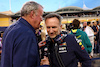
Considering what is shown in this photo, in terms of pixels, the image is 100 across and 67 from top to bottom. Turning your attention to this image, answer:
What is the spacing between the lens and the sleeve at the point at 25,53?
90 centimetres

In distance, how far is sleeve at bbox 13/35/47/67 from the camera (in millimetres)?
898

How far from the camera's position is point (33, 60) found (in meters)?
0.94

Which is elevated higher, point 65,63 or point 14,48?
point 14,48

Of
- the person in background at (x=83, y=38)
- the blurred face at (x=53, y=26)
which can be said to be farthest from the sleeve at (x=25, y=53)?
the person in background at (x=83, y=38)

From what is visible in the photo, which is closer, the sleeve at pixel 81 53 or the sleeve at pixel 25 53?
the sleeve at pixel 25 53

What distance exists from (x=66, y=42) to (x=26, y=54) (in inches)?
25.7

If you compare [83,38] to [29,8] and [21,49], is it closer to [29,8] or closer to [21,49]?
[29,8]

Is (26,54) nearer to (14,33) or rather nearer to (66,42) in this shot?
(14,33)

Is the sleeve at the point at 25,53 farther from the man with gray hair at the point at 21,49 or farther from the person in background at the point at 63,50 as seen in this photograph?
the person in background at the point at 63,50

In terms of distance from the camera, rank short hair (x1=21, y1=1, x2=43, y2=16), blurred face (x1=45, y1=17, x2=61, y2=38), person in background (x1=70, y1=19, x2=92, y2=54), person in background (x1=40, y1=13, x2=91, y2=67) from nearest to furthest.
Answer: short hair (x1=21, y1=1, x2=43, y2=16)
person in background (x1=40, y1=13, x2=91, y2=67)
blurred face (x1=45, y1=17, x2=61, y2=38)
person in background (x1=70, y1=19, x2=92, y2=54)

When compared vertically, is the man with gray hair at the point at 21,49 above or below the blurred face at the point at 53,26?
below

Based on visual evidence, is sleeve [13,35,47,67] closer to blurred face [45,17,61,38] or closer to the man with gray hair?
the man with gray hair

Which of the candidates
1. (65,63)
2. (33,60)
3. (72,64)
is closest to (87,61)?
(72,64)

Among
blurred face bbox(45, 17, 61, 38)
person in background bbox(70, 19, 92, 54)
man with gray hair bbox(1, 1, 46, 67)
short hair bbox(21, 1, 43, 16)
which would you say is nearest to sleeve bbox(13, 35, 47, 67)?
man with gray hair bbox(1, 1, 46, 67)
